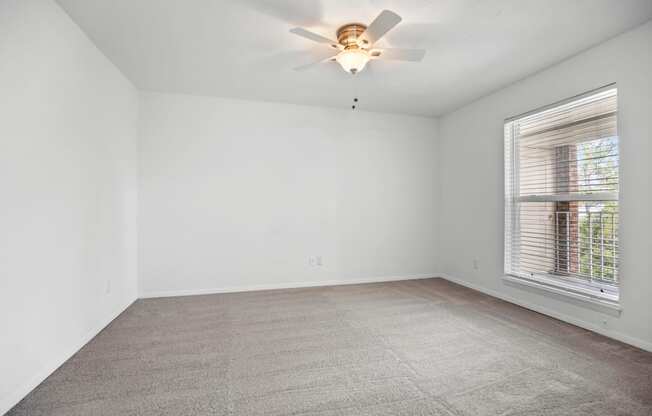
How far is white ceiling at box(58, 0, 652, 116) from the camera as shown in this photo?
7.02 feet

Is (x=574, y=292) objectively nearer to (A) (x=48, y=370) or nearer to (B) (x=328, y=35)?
(B) (x=328, y=35)

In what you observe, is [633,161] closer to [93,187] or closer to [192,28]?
[192,28]

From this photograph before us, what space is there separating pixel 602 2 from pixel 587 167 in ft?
4.41

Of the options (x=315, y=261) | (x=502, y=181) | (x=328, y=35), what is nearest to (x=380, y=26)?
(x=328, y=35)

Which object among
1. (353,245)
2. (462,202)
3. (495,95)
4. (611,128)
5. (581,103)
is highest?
(495,95)

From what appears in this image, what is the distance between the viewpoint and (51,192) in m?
2.04

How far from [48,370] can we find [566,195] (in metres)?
4.36

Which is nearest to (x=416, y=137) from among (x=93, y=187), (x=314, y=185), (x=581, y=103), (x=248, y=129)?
(x=314, y=185)

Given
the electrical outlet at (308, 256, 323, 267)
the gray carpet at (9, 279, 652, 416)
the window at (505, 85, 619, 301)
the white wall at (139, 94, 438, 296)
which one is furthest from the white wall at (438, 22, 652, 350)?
the electrical outlet at (308, 256, 323, 267)

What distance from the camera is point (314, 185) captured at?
14.2 feet

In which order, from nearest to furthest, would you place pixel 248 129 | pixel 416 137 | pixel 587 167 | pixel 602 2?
pixel 602 2 < pixel 587 167 < pixel 248 129 < pixel 416 137

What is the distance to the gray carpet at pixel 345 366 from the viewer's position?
1711mm

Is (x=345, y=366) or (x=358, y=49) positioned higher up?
(x=358, y=49)

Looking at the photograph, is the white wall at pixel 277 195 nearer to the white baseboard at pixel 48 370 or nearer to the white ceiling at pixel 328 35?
the white ceiling at pixel 328 35
